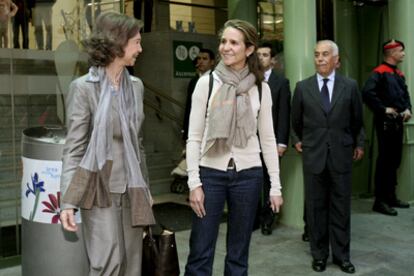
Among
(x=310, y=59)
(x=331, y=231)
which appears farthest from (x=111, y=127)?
(x=310, y=59)

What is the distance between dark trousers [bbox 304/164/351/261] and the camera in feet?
15.7

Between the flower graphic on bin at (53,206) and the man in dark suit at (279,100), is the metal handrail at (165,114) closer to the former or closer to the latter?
the man in dark suit at (279,100)

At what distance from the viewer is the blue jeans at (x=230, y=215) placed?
326 cm

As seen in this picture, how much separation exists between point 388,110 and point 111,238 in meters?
5.06

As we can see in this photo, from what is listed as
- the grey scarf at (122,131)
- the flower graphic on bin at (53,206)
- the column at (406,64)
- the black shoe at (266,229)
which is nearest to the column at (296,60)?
the black shoe at (266,229)

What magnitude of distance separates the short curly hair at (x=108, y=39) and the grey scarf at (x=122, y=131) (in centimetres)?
7

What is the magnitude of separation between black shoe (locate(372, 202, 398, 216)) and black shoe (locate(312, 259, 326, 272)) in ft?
8.37

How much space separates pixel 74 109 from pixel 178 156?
707 cm

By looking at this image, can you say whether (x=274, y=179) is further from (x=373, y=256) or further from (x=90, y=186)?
(x=373, y=256)

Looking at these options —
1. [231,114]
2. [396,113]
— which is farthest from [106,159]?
[396,113]

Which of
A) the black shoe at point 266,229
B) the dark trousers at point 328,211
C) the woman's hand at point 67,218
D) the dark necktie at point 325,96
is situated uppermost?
the dark necktie at point 325,96

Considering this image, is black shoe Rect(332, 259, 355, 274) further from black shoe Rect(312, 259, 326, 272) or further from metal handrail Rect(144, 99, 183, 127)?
metal handrail Rect(144, 99, 183, 127)

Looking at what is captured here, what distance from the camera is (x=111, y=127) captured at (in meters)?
2.75

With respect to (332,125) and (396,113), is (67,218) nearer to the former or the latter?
(332,125)
